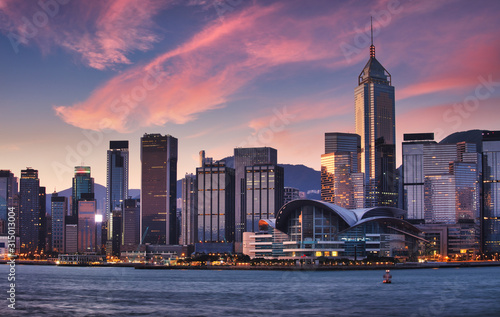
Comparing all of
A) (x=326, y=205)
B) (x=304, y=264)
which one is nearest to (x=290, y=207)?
(x=326, y=205)

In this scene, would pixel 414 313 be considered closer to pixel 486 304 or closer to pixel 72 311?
pixel 486 304

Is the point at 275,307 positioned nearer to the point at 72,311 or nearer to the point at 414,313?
the point at 414,313

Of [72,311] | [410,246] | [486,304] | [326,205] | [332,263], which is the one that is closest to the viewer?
[72,311]

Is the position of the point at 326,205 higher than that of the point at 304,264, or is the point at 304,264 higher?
the point at 326,205

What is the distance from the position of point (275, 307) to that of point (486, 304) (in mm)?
22187

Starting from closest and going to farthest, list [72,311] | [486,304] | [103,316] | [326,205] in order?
1. [103,316]
2. [72,311]
3. [486,304]
4. [326,205]

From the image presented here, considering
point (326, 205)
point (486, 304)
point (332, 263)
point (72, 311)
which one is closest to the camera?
point (72, 311)

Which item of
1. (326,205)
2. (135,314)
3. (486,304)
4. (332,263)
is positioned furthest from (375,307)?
(326,205)

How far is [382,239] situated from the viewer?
607 feet

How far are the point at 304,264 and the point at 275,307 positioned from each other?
10186 centimetres

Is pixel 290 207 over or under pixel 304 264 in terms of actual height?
over

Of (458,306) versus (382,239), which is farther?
(382,239)

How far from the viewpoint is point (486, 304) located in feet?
233

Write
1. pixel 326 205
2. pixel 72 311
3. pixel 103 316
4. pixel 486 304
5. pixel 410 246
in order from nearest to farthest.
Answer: pixel 103 316
pixel 72 311
pixel 486 304
pixel 326 205
pixel 410 246
